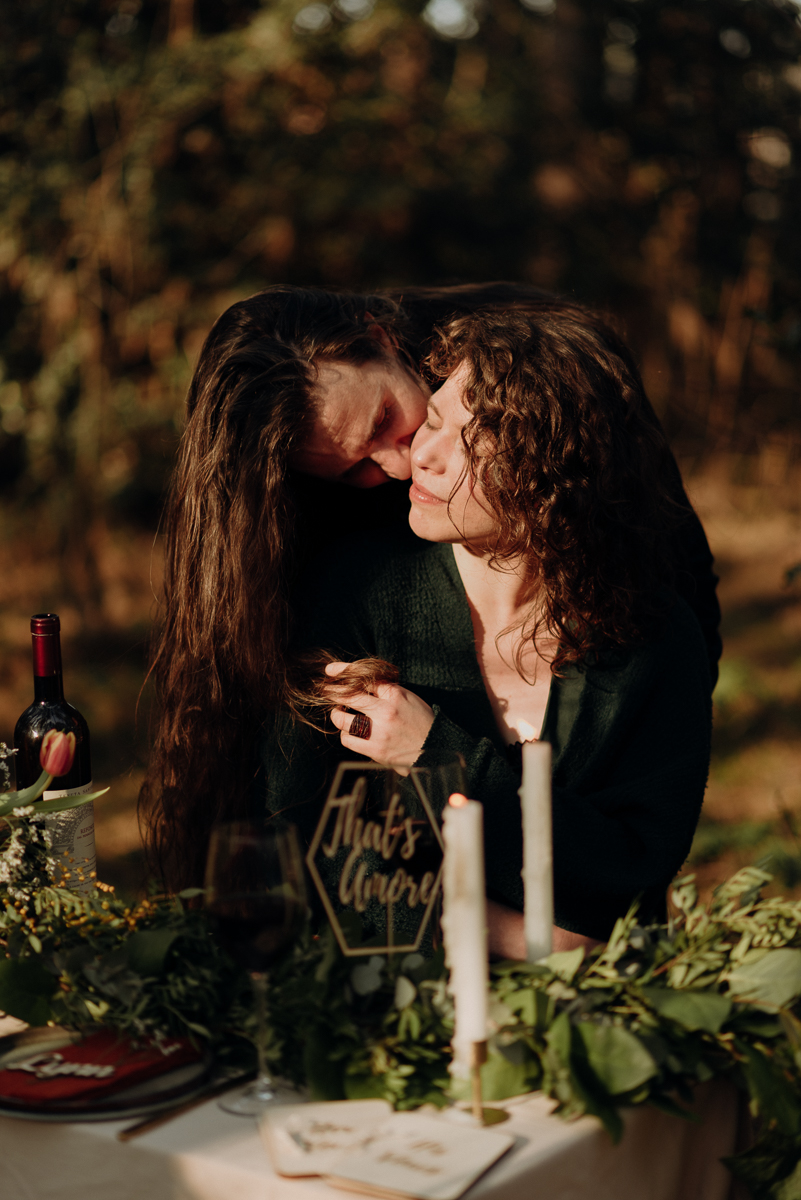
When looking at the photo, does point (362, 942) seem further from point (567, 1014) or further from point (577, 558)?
point (577, 558)

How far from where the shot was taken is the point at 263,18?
498 cm

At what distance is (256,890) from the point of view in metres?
0.97

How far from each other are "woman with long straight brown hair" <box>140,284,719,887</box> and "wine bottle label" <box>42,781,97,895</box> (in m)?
0.36

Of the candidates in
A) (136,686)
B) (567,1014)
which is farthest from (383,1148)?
(136,686)

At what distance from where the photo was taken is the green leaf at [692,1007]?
1.03 meters

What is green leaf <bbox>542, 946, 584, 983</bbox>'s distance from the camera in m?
1.07

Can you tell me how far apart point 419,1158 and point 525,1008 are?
178 millimetres

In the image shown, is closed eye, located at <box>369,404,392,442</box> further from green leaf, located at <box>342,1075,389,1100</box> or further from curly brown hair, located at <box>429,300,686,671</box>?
green leaf, located at <box>342,1075,389,1100</box>

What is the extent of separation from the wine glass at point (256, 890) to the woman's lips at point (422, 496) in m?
0.78

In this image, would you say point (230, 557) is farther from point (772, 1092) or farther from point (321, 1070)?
point (772, 1092)

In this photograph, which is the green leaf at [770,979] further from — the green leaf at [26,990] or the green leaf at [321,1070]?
the green leaf at [26,990]

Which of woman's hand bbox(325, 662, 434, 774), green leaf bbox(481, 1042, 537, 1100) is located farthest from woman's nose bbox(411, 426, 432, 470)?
green leaf bbox(481, 1042, 537, 1100)

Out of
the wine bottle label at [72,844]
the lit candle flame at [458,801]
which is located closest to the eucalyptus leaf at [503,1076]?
the lit candle flame at [458,801]

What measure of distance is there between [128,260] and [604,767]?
4303 mm
